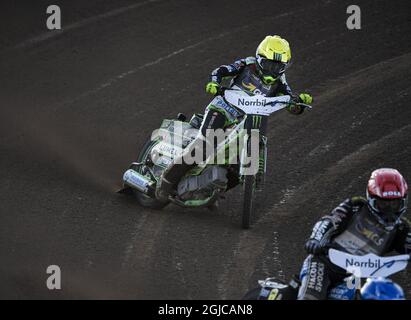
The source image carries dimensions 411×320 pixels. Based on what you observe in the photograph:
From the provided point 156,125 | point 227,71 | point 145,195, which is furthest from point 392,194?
point 156,125

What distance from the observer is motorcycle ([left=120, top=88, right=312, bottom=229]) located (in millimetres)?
11445

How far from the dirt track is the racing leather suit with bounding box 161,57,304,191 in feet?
1.93

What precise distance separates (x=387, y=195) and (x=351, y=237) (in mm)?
586

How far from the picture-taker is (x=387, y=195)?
857cm

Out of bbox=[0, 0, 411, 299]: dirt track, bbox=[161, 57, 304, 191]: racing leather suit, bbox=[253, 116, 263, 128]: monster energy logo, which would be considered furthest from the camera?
bbox=[161, 57, 304, 191]: racing leather suit

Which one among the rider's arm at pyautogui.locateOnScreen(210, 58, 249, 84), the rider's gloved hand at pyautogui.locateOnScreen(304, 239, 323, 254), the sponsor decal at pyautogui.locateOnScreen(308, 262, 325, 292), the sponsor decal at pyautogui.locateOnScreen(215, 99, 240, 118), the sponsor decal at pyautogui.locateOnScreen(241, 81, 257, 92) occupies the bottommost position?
the sponsor decal at pyautogui.locateOnScreen(308, 262, 325, 292)

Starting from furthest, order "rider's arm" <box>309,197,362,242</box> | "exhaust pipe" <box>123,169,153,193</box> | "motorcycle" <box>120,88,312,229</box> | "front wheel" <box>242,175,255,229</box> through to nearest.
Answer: "exhaust pipe" <box>123,169,153,193</box>
"motorcycle" <box>120,88,312,229</box>
"front wheel" <box>242,175,255,229</box>
"rider's arm" <box>309,197,362,242</box>

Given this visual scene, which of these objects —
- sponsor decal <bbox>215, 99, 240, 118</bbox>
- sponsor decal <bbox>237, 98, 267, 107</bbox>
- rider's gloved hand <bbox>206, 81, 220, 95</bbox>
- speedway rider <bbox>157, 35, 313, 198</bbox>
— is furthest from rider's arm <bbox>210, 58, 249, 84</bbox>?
sponsor decal <bbox>237, 98, 267, 107</bbox>

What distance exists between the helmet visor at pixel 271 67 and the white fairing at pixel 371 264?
13.0 ft

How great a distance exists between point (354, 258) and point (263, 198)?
14.7 ft

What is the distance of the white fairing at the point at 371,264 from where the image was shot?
27.3 feet

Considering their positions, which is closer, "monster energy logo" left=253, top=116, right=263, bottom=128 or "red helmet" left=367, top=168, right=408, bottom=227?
"red helmet" left=367, top=168, right=408, bottom=227

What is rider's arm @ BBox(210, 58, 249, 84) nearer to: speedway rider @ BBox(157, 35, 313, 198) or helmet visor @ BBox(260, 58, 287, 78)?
speedway rider @ BBox(157, 35, 313, 198)

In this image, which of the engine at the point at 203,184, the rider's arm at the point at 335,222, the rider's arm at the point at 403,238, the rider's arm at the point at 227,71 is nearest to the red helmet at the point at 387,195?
the rider's arm at the point at 403,238
